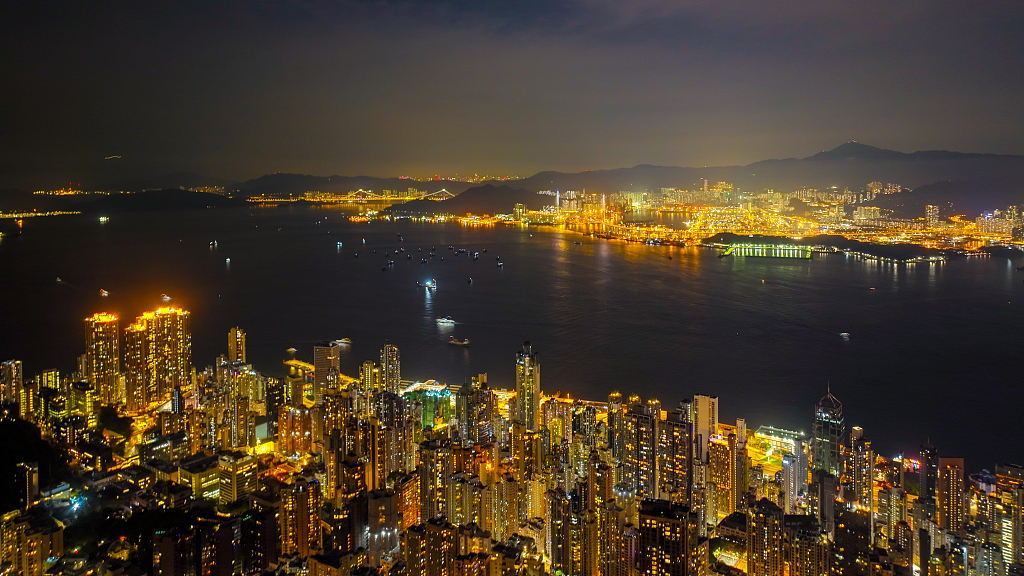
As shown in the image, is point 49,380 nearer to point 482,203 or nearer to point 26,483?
point 26,483

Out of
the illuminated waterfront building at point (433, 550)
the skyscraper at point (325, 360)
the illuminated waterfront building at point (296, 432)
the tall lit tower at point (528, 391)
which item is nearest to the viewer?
the illuminated waterfront building at point (433, 550)

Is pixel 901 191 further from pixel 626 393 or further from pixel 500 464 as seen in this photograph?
pixel 500 464

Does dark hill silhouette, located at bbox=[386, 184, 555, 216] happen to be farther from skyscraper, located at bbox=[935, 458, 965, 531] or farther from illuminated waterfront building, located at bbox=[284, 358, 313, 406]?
skyscraper, located at bbox=[935, 458, 965, 531]

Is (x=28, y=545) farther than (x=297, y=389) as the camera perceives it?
No

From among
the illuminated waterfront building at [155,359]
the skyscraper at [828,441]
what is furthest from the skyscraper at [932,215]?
the illuminated waterfront building at [155,359]

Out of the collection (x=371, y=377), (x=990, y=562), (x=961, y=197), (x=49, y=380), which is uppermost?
(x=961, y=197)

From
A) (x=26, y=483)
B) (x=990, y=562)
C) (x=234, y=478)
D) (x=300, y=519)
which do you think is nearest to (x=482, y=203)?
(x=234, y=478)

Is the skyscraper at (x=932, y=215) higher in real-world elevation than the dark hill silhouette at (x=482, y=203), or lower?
lower

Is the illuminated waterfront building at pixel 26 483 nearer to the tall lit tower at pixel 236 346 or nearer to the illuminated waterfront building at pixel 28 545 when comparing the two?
the illuminated waterfront building at pixel 28 545

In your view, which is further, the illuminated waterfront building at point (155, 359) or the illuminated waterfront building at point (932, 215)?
the illuminated waterfront building at point (932, 215)
